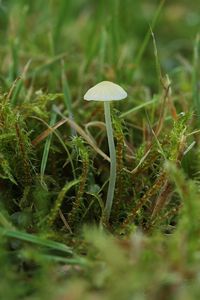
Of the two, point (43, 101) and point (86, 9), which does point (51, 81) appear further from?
point (86, 9)

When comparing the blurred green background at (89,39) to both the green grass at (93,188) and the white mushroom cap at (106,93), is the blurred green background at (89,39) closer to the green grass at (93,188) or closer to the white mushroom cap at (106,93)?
the green grass at (93,188)

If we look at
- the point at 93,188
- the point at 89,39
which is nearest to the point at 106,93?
the point at 93,188

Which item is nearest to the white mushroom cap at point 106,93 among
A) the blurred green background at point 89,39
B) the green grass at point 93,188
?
the green grass at point 93,188

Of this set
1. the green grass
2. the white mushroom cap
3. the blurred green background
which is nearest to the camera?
the green grass

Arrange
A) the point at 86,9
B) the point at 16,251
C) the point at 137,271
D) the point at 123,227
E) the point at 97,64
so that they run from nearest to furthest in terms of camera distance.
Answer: the point at 137,271 < the point at 16,251 < the point at 123,227 < the point at 97,64 < the point at 86,9

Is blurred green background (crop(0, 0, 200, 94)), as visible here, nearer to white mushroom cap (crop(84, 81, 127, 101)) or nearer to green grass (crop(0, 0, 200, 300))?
green grass (crop(0, 0, 200, 300))

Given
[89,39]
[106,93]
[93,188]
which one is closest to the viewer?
[106,93]

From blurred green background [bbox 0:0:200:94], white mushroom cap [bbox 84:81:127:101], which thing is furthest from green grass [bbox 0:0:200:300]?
white mushroom cap [bbox 84:81:127:101]

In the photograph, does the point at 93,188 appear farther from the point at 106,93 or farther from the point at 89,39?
the point at 89,39

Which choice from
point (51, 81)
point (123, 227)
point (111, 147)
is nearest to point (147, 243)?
point (123, 227)
